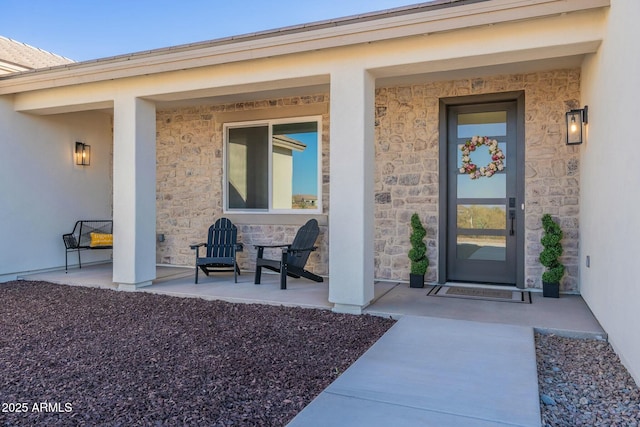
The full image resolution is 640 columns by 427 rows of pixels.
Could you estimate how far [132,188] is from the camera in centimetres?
527

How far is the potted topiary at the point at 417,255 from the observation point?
531 centimetres

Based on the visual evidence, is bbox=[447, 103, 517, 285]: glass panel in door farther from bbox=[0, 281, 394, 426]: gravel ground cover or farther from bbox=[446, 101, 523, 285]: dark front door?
bbox=[0, 281, 394, 426]: gravel ground cover

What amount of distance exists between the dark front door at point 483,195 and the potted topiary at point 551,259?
39cm

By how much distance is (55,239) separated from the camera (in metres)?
6.64

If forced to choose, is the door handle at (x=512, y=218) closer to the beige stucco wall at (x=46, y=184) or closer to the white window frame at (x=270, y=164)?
the white window frame at (x=270, y=164)

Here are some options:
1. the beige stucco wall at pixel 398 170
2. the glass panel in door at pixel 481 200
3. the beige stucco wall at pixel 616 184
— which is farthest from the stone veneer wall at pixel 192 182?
the beige stucco wall at pixel 616 184

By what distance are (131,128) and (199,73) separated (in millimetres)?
1149

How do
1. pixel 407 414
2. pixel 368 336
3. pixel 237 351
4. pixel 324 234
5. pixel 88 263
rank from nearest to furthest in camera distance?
pixel 407 414, pixel 237 351, pixel 368 336, pixel 324 234, pixel 88 263

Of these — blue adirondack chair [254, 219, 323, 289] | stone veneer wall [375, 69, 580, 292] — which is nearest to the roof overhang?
stone veneer wall [375, 69, 580, 292]

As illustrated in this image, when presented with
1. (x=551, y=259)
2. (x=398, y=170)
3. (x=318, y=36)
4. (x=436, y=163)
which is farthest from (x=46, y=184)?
(x=551, y=259)

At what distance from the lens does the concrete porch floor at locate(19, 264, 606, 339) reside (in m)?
3.84

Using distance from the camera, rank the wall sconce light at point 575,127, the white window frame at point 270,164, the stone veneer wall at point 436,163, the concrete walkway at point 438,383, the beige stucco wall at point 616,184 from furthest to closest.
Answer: the white window frame at point 270,164, the stone veneer wall at point 436,163, the wall sconce light at point 575,127, the beige stucco wall at point 616,184, the concrete walkway at point 438,383

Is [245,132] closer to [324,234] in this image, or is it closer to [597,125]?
[324,234]

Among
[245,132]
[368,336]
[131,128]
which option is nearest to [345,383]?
[368,336]
